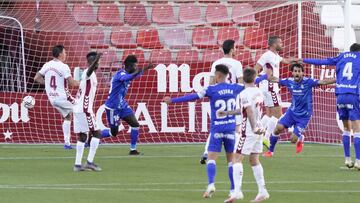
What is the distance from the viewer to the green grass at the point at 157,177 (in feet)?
46.7

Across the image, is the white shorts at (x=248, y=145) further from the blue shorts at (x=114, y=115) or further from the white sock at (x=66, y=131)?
the white sock at (x=66, y=131)

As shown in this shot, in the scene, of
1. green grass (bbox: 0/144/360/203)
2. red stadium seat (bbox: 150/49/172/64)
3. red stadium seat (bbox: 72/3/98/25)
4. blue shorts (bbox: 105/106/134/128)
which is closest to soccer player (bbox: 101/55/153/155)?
blue shorts (bbox: 105/106/134/128)

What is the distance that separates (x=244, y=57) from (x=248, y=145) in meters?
13.8

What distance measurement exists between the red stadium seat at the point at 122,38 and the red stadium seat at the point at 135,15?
476 millimetres

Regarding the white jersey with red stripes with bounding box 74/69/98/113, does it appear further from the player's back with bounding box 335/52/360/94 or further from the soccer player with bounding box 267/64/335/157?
the player's back with bounding box 335/52/360/94

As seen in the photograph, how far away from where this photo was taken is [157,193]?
14.6 metres

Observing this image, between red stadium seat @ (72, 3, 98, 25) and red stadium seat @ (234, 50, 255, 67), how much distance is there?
431 centimetres

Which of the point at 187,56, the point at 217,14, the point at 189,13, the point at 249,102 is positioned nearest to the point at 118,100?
the point at 187,56

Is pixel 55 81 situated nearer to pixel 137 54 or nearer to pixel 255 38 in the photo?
pixel 137 54

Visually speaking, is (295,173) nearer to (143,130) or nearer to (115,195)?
(115,195)

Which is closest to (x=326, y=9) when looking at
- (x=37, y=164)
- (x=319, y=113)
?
(x=319, y=113)

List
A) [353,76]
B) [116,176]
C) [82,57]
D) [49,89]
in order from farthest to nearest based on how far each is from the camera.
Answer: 1. [82,57]
2. [49,89]
3. [353,76]
4. [116,176]

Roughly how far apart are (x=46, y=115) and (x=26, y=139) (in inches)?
29.1

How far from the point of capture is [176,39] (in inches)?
1154
